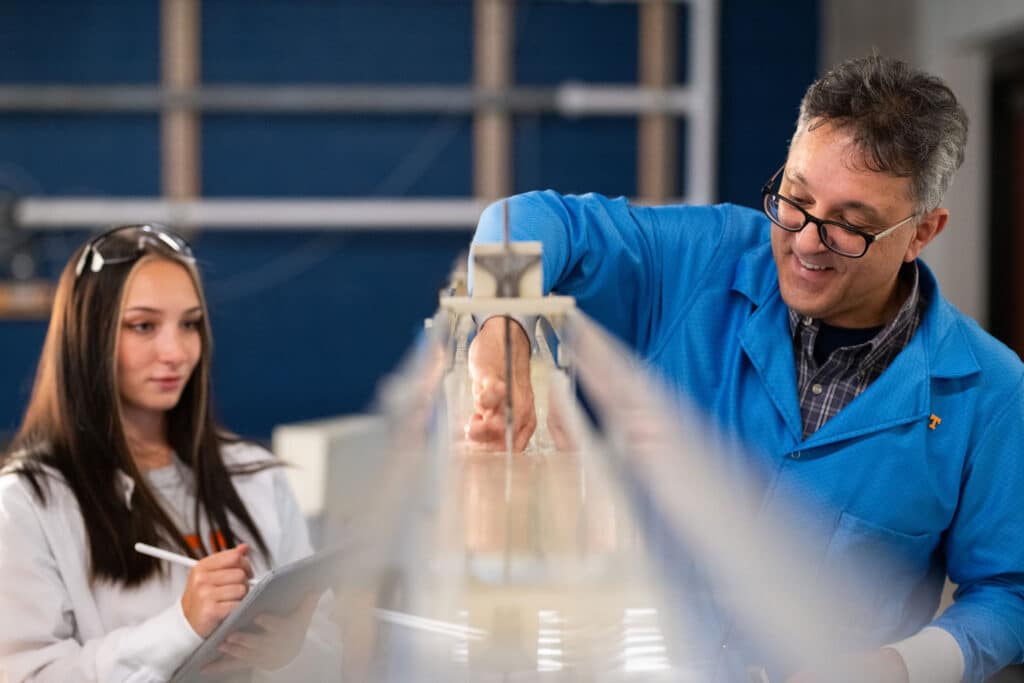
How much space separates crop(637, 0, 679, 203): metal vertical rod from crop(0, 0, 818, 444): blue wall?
45 millimetres

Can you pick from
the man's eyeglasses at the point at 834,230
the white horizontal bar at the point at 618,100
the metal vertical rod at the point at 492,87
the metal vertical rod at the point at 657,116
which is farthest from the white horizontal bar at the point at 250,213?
the man's eyeglasses at the point at 834,230

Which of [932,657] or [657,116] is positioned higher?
[657,116]

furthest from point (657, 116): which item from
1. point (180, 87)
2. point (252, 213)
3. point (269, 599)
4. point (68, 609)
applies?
point (269, 599)

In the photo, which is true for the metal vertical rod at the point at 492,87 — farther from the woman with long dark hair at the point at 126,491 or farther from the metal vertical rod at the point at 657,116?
the woman with long dark hair at the point at 126,491

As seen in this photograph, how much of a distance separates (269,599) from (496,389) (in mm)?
298

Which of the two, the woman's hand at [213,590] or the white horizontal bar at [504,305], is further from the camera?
the woman's hand at [213,590]

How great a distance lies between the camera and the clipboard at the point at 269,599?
33.1 inches

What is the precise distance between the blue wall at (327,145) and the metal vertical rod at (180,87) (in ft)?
0.14

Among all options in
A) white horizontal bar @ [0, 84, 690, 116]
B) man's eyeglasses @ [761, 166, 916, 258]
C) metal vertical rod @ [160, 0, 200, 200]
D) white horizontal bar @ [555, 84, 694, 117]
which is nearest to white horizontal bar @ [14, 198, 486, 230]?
metal vertical rod @ [160, 0, 200, 200]

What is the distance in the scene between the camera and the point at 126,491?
4.71 feet

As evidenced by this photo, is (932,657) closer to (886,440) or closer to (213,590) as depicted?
(886,440)

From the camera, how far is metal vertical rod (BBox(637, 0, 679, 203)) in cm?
391

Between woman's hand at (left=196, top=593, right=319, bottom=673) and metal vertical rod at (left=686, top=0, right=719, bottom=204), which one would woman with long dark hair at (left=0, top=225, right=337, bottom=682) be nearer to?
woman's hand at (left=196, top=593, right=319, bottom=673)

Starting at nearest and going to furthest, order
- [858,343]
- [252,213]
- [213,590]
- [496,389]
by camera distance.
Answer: [496,389]
[213,590]
[858,343]
[252,213]
